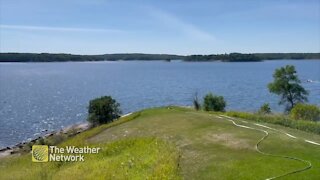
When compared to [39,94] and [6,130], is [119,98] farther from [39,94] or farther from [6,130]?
[6,130]

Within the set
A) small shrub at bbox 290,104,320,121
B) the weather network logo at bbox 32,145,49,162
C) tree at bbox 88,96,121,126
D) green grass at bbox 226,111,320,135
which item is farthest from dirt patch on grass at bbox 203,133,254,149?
tree at bbox 88,96,121,126

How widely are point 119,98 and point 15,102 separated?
1112 inches

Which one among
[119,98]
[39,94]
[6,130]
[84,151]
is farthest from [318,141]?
[39,94]

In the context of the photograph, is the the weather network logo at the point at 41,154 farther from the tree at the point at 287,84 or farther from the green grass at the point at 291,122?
the tree at the point at 287,84

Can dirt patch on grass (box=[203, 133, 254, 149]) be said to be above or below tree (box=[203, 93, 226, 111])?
above

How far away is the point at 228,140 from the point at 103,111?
35415 mm

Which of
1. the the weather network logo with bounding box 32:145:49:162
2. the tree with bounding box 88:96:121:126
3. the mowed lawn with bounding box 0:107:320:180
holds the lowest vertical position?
the tree with bounding box 88:96:121:126

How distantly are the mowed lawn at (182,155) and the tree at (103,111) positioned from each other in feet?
71.9

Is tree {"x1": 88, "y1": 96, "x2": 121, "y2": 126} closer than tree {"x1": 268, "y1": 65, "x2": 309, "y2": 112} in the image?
Yes

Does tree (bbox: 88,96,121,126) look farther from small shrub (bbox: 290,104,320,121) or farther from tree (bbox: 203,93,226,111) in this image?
small shrub (bbox: 290,104,320,121)

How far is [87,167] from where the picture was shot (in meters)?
29.3

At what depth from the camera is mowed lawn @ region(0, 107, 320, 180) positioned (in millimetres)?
23375

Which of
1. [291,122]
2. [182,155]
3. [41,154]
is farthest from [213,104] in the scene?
[182,155]

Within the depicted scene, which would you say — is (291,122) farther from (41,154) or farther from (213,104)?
(213,104)
